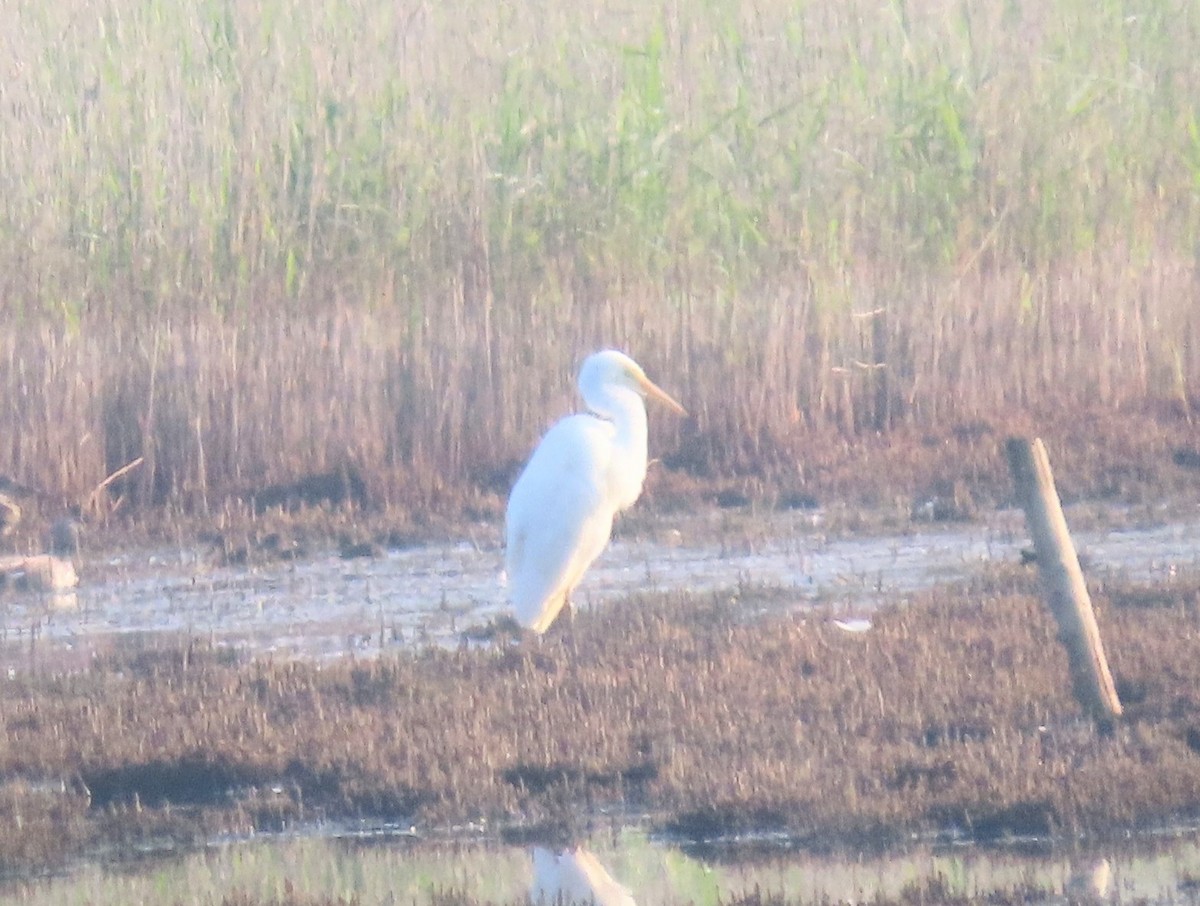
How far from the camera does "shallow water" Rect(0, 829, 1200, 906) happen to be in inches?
185

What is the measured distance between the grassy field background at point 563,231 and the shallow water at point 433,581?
70 cm

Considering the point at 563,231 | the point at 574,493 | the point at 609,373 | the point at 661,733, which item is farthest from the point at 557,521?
the point at 563,231

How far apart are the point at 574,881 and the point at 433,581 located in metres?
3.48

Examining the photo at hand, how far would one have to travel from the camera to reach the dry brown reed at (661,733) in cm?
523

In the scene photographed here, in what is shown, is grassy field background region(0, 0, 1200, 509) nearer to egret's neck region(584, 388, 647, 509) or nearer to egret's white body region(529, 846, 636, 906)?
egret's neck region(584, 388, 647, 509)

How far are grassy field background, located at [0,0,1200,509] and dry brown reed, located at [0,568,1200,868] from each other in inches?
98.3

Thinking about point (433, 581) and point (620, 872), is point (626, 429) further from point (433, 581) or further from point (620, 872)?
point (620, 872)

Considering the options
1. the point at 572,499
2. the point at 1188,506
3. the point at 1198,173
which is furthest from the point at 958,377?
the point at 572,499

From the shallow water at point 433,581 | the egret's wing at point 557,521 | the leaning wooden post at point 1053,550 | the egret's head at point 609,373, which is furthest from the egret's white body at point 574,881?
the egret's head at point 609,373

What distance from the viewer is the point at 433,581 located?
27.3 feet

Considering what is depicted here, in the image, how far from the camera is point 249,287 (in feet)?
34.4

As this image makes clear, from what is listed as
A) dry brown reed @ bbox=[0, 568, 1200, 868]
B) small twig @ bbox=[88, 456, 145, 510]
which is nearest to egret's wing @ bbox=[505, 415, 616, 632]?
dry brown reed @ bbox=[0, 568, 1200, 868]

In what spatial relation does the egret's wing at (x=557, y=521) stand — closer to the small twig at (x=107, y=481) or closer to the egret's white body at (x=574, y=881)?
the egret's white body at (x=574, y=881)

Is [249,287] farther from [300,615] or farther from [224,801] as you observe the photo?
[224,801]
